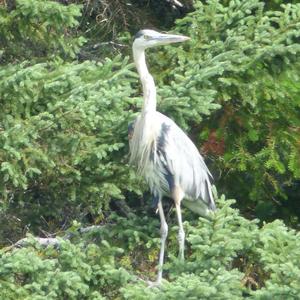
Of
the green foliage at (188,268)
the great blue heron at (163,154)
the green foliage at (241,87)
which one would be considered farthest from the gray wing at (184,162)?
the green foliage at (188,268)

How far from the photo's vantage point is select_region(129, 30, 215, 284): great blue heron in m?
9.79

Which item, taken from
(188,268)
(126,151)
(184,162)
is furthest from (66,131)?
(188,268)

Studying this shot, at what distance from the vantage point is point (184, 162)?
1008cm

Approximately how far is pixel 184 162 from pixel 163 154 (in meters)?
0.16

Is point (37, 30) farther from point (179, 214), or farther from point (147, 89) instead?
point (179, 214)

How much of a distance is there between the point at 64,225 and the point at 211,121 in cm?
138

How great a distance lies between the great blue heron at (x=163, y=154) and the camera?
9.79m

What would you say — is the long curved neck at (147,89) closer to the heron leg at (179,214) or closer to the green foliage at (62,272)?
the heron leg at (179,214)

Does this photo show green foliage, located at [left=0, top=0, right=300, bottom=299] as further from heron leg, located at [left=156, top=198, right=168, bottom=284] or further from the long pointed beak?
the long pointed beak

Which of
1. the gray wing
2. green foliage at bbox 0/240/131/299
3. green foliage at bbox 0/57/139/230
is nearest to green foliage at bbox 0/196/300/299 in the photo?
green foliage at bbox 0/240/131/299

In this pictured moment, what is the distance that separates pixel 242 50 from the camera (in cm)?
993

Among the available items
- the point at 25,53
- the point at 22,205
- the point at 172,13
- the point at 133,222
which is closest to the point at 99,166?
the point at 133,222

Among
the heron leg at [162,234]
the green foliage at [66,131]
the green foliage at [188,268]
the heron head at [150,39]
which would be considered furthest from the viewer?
the heron head at [150,39]

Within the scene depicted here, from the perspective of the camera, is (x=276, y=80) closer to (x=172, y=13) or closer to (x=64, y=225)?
(x=64, y=225)
